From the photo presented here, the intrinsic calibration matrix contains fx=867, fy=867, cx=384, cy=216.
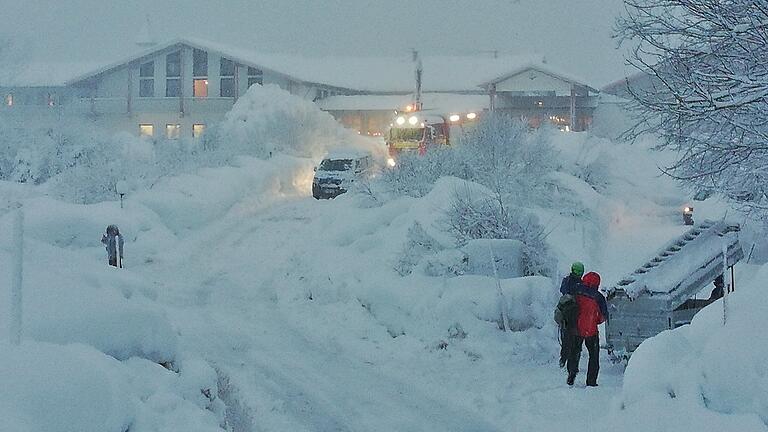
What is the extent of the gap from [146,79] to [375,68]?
21.8 meters

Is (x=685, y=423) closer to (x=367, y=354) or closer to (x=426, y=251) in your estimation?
(x=367, y=354)

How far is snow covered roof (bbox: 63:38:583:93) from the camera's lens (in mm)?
55344

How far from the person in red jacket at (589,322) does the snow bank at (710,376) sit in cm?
211

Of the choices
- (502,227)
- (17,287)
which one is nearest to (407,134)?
(502,227)

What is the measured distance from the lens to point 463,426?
29.7 feet

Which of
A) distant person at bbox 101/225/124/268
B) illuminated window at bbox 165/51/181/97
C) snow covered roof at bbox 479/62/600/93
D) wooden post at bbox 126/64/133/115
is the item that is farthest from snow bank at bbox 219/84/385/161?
distant person at bbox 101/225/124/268

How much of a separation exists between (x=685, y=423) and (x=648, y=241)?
834 inches

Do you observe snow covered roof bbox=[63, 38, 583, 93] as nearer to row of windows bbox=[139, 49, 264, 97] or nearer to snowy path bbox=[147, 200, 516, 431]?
row of windows bbox=[139, 49, 264, 97]

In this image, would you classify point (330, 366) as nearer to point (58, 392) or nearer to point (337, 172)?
point (58, 392)

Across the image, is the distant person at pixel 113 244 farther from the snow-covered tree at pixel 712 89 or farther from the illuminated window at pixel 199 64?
the illuminated window at pixel 199 64

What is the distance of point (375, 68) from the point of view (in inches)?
2862

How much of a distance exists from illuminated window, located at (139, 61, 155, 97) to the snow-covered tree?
5034cm

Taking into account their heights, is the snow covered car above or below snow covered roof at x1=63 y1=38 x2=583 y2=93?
below

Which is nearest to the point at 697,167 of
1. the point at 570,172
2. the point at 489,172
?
the point at 489,172
